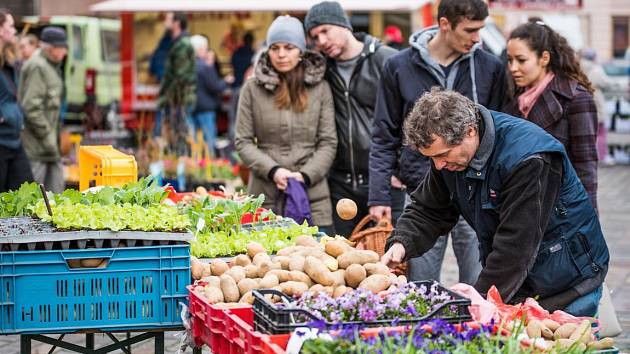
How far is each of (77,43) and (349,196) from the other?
15.7 m

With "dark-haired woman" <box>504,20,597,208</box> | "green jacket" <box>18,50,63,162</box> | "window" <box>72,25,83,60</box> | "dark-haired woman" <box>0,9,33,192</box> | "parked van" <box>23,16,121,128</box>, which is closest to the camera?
"dark-haired woman" <box>504,20,597,208</box>

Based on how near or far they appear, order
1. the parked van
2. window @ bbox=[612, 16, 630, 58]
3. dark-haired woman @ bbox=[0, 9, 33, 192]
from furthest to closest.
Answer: window @ bbox=[612, 16, 630, 58] → the parked van → dark-haired woman @ bbox=[0, 9, 33, 192]

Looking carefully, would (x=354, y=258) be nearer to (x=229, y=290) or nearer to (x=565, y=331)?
(x=229, y=290)

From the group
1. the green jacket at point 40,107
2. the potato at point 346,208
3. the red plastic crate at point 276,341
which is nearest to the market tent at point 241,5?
the green jacket at point 40,107

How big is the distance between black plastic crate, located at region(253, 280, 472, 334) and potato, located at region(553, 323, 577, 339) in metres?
0.34

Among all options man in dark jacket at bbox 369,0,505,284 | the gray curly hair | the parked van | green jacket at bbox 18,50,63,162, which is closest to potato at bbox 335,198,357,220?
man in dark jacket at bbox 369,0,505,284

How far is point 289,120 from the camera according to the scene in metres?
7.01

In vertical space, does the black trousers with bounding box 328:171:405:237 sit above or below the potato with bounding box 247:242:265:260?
below

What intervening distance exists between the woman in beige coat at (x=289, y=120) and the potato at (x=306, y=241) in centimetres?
180

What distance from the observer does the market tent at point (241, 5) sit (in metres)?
15.7

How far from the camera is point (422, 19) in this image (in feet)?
58.4

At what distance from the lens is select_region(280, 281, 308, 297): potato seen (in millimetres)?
4168

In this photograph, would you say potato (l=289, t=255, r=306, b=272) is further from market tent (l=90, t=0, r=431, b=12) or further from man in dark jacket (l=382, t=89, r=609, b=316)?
market tent (l=90, t=0, r=431, b=12)

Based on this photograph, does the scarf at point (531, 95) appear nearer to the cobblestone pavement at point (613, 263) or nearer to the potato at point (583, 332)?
the cobblestone pavement at point (613, 263)
